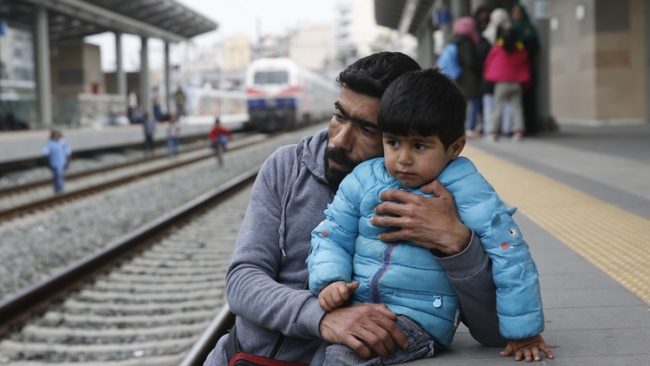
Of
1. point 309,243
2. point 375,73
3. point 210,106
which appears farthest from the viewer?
point 210,106

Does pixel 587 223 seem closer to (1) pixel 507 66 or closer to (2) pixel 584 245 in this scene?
(2) pixel 584 245

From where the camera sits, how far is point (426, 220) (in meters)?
1.99

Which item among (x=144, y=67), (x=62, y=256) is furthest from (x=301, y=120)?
(x=62, y=256)

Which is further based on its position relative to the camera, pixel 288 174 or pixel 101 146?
pixel 101 146

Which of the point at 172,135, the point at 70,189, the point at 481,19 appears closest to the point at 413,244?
the point at 481,19

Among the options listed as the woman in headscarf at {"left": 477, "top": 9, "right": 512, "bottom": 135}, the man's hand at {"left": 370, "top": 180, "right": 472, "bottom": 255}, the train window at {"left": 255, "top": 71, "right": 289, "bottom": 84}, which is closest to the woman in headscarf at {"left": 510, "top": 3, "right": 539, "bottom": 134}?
the woman in headscarf at {"left": 477, "top": 9, "right": 512, "bottom": 135}

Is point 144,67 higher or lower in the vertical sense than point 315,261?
higher

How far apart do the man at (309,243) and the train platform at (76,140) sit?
1520 cm

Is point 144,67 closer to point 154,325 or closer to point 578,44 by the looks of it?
point 578,44

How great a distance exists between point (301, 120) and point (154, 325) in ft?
93.5

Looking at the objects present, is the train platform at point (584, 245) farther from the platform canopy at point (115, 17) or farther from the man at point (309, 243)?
the platform canopy at point (115, 17)

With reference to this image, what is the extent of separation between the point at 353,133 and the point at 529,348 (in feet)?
2.61

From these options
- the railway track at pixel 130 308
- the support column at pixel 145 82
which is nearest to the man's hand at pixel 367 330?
the railway track at pixel 130 308

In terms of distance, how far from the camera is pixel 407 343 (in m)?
2.06
